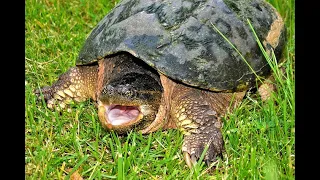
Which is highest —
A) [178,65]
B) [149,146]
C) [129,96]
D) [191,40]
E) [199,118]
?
[191,40]

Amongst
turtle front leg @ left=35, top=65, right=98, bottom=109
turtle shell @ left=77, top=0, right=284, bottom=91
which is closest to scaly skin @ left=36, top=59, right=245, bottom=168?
turtle front leg @ left=35, top=65, right=98, bottom=109

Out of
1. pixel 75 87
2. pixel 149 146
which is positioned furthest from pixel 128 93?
pixel 75 87

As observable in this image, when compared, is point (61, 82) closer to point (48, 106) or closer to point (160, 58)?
point (48, 106)

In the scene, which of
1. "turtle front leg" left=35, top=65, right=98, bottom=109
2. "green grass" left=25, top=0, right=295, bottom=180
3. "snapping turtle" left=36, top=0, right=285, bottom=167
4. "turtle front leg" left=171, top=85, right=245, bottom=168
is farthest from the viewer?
"turtle front leg" left=35, top=65, right=98, bottom=109

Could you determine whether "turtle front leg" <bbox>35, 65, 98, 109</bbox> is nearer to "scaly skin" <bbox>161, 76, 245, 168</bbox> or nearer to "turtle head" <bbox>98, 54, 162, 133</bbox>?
"turtle head" <bbox>98, 54, 162, 133</bbox>

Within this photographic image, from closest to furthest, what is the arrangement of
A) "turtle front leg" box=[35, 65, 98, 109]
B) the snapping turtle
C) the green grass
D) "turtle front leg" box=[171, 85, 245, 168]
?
the green grass
"turtle front leg" box=[171, 85, 245, 168]
the snapping turtle
"turtle front leg" box=[35, 65, 98, 109]

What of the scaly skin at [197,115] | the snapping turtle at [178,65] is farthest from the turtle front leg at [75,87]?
the scaly skin at [197,115]

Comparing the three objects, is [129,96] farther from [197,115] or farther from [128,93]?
[197,115]
